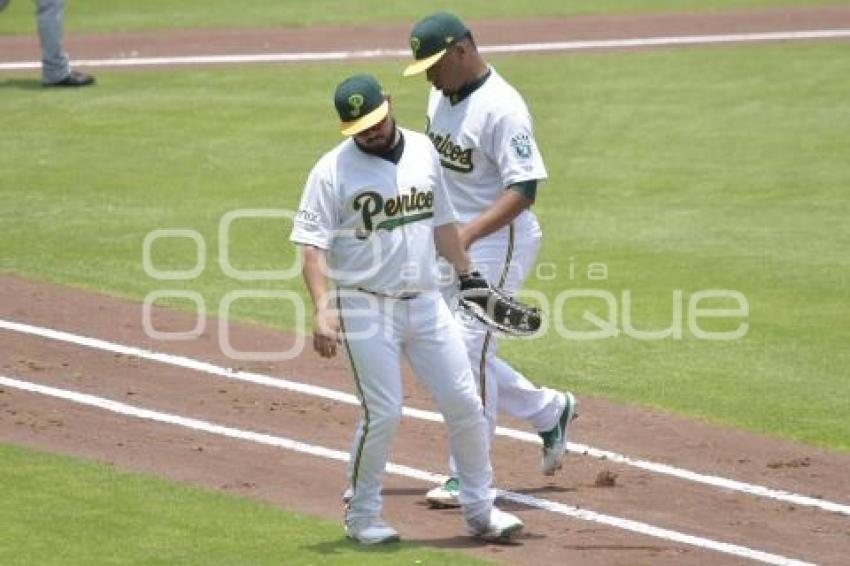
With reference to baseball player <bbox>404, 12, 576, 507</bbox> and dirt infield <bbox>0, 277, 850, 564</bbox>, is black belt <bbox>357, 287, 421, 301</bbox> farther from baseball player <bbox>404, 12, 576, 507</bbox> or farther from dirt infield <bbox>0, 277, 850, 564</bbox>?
dirt infield <bbox>0, 277, 850, 564</bbox>

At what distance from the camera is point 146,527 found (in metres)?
9.31

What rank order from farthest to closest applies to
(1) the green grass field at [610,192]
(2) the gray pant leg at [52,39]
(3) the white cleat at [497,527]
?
(2) the gray pant leg at [52,39] < (1) the green grass field at [610,192] < (3) the white cleat at [497,527]

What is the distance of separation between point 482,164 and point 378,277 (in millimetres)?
1244

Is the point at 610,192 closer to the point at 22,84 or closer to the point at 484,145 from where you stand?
the point at 484,145

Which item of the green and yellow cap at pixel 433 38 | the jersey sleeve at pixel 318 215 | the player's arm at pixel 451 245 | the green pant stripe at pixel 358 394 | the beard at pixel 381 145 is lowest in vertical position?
the green pant stripe at pixel 358 394

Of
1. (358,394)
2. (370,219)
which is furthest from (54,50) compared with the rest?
(358,394)

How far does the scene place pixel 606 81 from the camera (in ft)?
71.2

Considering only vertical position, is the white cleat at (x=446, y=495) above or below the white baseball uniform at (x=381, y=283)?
below

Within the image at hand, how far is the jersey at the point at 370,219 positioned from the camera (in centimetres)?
892

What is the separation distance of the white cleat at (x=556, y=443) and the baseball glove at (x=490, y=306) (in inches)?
30.0

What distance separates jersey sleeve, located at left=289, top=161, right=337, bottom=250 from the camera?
8.89 meters

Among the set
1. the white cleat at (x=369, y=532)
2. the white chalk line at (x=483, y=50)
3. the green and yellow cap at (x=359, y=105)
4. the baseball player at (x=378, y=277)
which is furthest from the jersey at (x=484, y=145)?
the white chalk line at (x=483, y=50)

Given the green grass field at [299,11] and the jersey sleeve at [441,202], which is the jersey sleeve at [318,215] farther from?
the green grass field at [299,11]

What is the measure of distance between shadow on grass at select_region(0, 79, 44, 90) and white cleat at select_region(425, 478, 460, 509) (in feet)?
43.0
